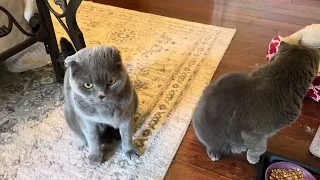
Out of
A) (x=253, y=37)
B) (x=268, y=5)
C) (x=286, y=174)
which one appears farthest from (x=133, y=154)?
(x=268, y=5)

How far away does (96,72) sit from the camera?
0.95 metres

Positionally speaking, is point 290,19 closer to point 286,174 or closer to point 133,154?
point 286,174

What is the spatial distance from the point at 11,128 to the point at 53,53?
0.41 metres

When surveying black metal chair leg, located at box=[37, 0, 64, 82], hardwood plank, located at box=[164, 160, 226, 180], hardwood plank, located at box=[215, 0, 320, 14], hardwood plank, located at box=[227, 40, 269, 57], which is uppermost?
black metal chair leg, located at box=[37, 0, 64, 82]

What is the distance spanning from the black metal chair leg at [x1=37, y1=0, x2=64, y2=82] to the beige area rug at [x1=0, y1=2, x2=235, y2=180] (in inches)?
3.3

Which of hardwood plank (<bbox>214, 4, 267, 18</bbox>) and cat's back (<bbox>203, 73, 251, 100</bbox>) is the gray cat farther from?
hardwood plank (<bbox>214, 4, 267, 18</bbox>)

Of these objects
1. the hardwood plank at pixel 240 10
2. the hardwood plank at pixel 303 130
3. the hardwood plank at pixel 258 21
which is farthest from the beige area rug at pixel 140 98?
the hardwood plank at pixel 303 130

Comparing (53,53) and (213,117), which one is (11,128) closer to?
(53,53)

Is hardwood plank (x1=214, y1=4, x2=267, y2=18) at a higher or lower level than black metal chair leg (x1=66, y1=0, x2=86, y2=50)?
lower

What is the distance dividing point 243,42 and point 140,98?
2.74 ft

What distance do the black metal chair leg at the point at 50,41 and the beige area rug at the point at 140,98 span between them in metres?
0.08

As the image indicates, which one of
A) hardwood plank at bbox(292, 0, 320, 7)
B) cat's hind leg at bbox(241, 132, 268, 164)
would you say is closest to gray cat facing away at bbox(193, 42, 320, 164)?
cat's hind leg at bbox(241, 132, 268, 164)

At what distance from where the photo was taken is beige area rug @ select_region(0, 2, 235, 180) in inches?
49.5

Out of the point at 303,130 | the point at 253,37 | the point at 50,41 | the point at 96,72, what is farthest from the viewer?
the point at 253,37
